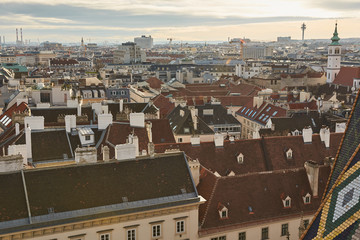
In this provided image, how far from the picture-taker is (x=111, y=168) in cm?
4022

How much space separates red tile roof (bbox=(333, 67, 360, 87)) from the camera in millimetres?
164413

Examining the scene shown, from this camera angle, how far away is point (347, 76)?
16788 cm

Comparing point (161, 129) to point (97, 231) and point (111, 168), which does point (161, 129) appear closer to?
point (111, 168)

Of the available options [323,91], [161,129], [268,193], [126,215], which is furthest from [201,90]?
[126,215]

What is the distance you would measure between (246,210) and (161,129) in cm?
2579

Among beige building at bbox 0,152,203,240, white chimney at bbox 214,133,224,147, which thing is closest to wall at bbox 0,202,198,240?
beige building at bbox 0,152,203,240

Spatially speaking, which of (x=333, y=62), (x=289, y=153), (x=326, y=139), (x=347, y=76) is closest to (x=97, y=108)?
(x=289, y=153)

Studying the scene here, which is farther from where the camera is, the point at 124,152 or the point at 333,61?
the point at 333,61

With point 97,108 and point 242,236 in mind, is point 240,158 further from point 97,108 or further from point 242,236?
point 97,108

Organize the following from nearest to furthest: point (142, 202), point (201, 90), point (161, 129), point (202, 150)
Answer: point (142, 202)
point (202, 150)
point (161, 129)
point (201, 90)

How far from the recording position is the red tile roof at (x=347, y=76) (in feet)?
539

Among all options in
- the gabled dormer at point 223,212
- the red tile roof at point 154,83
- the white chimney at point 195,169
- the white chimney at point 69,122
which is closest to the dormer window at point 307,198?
the gabled dormer at point 223,212

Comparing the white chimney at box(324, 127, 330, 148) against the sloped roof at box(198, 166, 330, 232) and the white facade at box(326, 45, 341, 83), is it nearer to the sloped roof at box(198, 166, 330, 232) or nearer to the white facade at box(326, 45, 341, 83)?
the sloped roof at box(198, 166, 330, 232)

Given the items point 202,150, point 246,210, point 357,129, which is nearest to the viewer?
point 357,129
